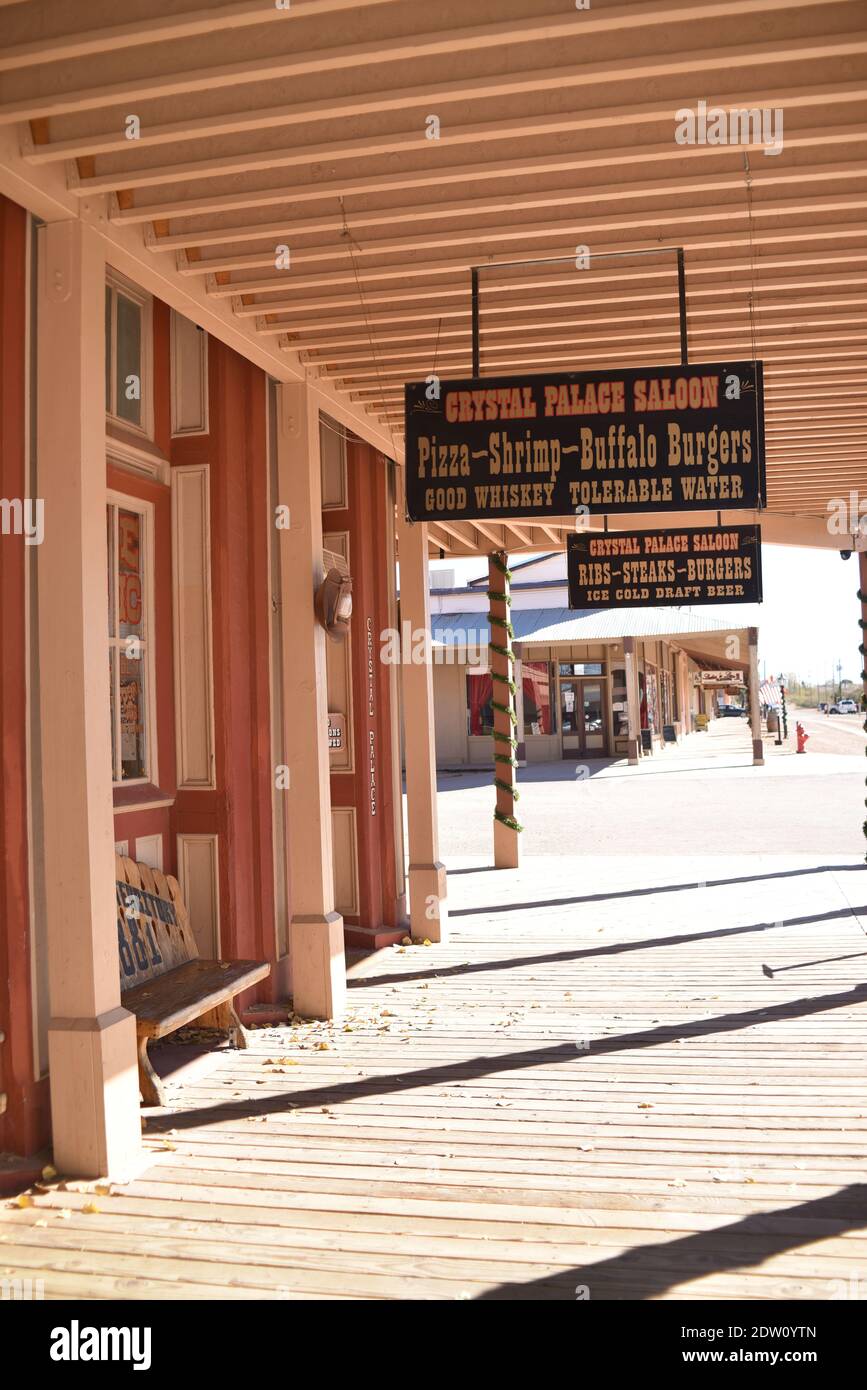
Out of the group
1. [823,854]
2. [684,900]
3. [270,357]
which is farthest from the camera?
[823,854]

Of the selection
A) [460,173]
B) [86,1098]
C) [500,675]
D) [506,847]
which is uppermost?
[460,173]

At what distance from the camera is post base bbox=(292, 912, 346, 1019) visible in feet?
20.0

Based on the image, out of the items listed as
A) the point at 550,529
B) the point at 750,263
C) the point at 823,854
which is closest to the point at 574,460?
the point at 750,263

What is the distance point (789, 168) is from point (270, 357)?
9.61 feet

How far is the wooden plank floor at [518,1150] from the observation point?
3.25 metres

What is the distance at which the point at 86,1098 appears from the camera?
3957 mm

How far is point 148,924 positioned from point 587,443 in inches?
132

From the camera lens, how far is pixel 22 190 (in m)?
3.88

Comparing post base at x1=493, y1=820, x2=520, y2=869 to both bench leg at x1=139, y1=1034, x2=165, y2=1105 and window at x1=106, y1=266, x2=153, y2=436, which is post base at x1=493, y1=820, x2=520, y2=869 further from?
bench leg at x1=139, y1=1034, x2=165, y2=1105

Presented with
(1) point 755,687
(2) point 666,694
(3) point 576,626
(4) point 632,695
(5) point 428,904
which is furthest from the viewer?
(2) point 666,694

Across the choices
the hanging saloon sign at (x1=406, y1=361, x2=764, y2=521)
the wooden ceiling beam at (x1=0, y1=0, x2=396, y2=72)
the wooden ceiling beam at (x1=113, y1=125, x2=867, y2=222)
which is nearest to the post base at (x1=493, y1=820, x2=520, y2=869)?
the hanging saloon sign at (x1=406, y1=361, x2=764, y2=521)

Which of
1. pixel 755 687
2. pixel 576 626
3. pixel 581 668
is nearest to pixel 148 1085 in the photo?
pixel 755 687

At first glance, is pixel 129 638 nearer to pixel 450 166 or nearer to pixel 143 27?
pixel 450 166

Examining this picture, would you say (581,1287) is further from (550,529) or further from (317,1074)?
(550,529)
